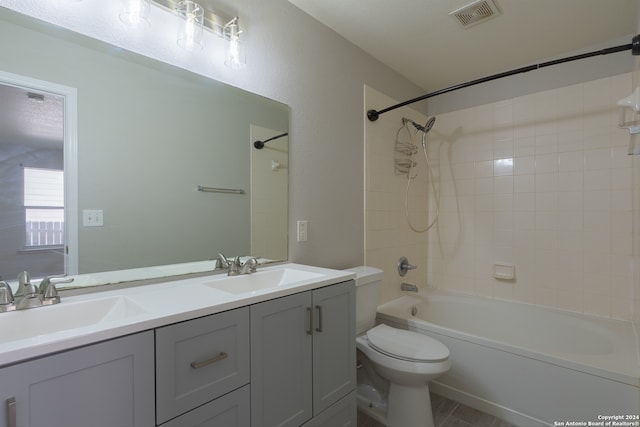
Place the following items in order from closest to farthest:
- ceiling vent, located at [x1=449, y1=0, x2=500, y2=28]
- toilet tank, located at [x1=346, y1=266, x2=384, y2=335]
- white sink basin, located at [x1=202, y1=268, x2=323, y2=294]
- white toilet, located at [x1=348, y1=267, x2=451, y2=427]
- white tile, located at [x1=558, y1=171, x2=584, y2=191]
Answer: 1. white sink basin, located at [x1=202, y1=268, x2=323, y2=294]
2. white toilet, located at [x1=348, y1=267, x2=451, y2=427]
3. ceiling vent, located at [x1=449, y1=0, x2=500, y2=28]
4. toilet tank, located at [x1=346, y1=266, x2=384, y2=335]
5. white tile, located at [x1=558, y1=171, x2=584, y2=191]

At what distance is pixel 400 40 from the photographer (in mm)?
2062

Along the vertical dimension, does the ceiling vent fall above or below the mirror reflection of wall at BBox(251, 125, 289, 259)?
above

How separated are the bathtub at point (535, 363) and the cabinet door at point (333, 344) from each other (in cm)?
85

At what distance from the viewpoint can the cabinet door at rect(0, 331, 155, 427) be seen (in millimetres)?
599

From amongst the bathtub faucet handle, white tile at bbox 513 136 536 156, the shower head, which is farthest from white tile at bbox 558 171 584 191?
the bathtub faucet handle

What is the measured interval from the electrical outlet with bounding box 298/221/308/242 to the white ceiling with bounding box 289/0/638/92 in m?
1.24

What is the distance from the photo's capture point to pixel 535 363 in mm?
1640

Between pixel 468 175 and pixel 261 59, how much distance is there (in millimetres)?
2047

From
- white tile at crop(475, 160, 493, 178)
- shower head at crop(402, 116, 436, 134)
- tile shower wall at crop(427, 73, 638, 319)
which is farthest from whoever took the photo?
white tile at crop(475, 160, 493, 178)

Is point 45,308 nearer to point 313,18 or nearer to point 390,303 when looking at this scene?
point 313,18

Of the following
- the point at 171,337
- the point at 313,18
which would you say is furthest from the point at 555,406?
the point at 313,18

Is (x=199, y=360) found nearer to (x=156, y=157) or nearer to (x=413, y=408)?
(x=156, y=157)

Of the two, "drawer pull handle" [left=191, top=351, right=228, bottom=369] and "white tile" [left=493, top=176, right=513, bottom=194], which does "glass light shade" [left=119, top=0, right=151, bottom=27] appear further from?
"white tile" [left=493, top=176, right=513, bottom=194]

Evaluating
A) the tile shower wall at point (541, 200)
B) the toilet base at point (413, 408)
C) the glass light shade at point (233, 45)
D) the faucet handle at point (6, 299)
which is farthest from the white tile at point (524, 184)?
the faucet handle at point (6, 299)
